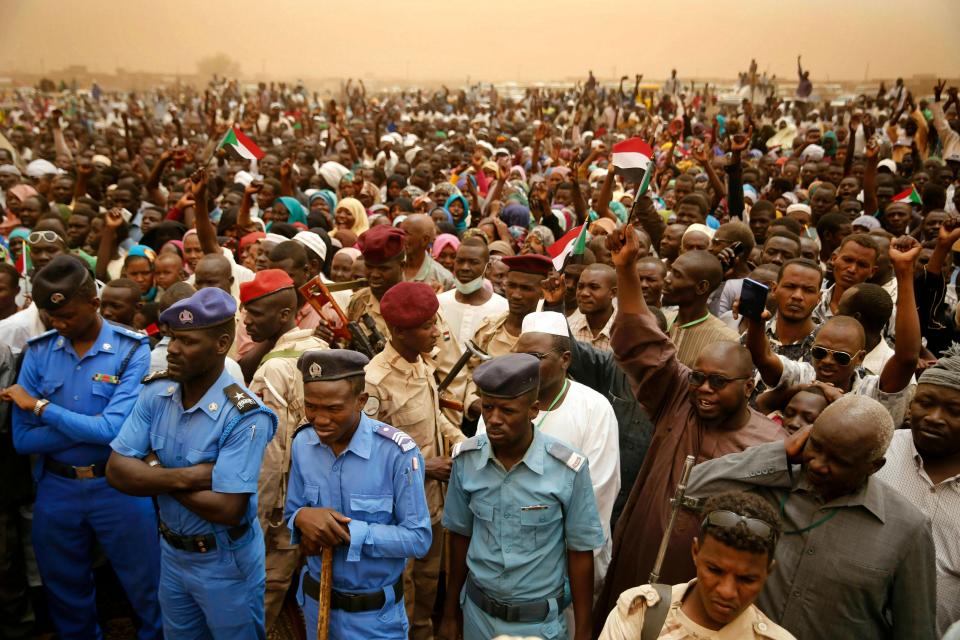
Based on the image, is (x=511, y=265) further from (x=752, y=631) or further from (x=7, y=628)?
(x=7, y=628)

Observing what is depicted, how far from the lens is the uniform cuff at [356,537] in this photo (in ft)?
8.86

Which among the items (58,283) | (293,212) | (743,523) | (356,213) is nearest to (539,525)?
(743,523)

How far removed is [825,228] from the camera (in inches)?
281

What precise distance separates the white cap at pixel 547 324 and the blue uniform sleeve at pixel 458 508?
85 centimetres

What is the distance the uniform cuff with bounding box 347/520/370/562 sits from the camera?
8.86ft

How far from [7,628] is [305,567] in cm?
188

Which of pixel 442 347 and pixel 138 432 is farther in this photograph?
pixel 442 347

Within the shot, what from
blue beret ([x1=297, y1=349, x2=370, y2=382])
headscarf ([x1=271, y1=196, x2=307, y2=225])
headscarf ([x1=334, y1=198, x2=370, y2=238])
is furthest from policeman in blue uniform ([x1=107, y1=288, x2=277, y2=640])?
headscarf ([x1=271, y1=196, x2=307, y2=225])

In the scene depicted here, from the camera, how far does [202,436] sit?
2928 millimetres

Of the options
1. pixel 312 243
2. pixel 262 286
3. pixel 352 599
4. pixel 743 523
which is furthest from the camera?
pixel 312 243

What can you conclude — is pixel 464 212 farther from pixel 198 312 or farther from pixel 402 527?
pixel 402 527

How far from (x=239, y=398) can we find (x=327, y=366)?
17.2 inches

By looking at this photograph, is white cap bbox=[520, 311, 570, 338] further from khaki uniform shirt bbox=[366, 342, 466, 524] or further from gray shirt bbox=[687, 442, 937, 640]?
gray shirt bbox=[687, 442, 937, 640]

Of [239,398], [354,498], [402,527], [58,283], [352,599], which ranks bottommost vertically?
[352,599]
